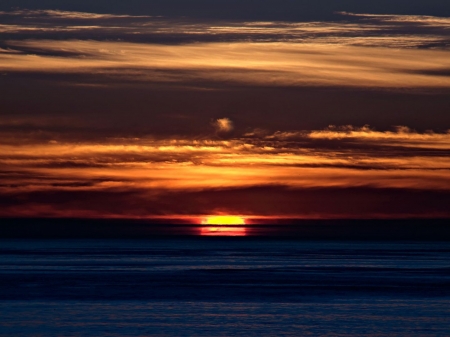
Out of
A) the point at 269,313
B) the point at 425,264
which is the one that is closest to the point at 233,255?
the point at 425,264

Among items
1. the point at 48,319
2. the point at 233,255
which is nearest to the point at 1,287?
the point at 48,319

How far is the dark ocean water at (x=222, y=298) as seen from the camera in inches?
1068

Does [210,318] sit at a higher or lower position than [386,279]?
higher

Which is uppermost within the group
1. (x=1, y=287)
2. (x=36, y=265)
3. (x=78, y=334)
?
(x=78, y=334)

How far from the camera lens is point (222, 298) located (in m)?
33.7

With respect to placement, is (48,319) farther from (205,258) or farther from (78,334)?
(205,258)

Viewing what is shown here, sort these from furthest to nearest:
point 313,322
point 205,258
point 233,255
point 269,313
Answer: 1. point 233,255
2. point 205,258
3. point 269,313
4. point 313,322

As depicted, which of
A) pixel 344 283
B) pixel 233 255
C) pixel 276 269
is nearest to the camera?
pixel 344 283

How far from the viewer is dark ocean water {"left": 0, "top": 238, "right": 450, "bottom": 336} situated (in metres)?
27.1

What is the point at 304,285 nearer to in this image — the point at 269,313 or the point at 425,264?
the point at 269,313

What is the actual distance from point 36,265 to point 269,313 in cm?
2098

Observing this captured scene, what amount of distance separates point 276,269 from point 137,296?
13.7 metres

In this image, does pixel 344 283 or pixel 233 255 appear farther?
pixel 233 255

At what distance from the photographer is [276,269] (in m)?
46.6
